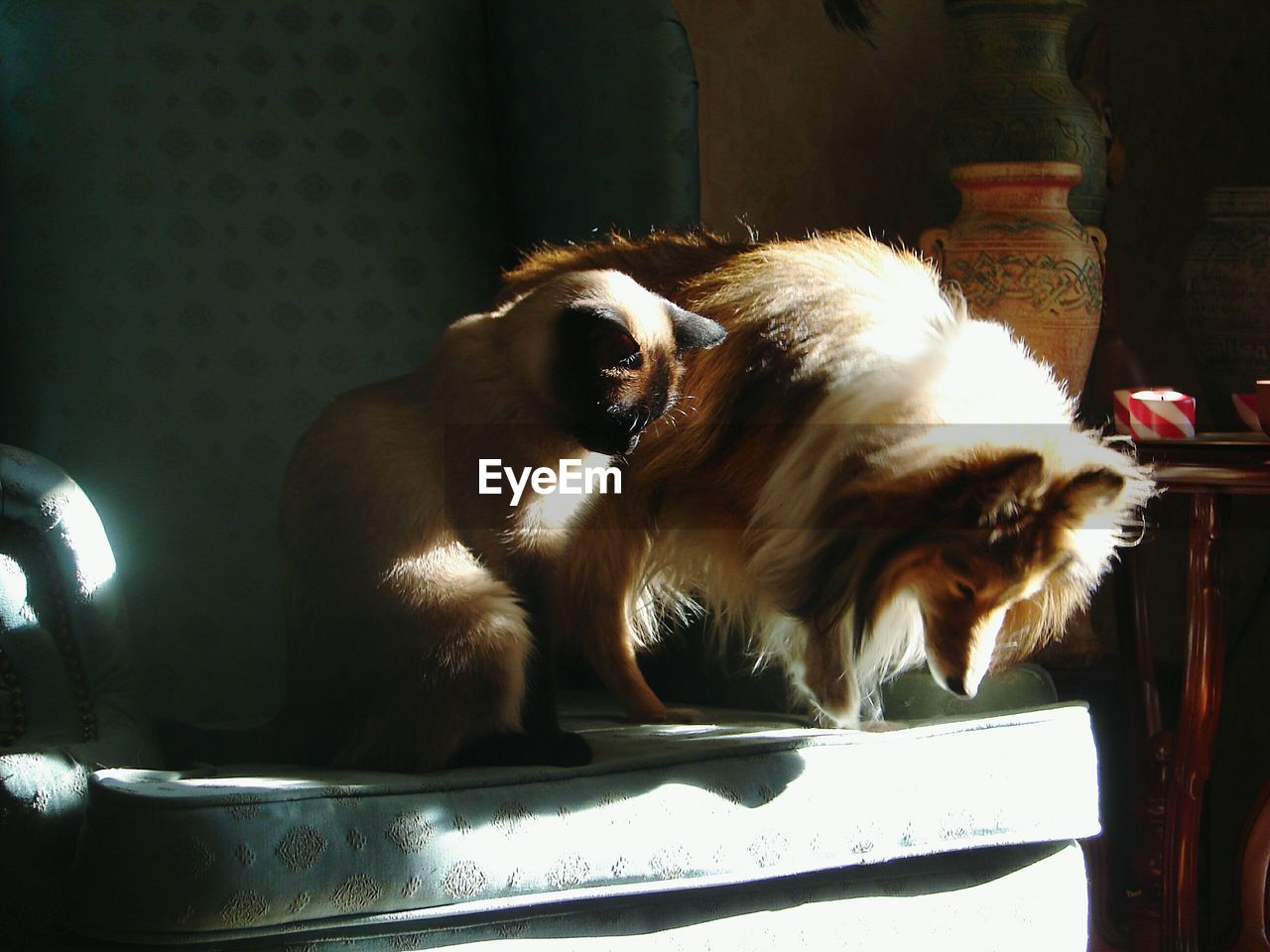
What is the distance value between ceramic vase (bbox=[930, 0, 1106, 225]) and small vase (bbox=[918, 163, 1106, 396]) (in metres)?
0.20

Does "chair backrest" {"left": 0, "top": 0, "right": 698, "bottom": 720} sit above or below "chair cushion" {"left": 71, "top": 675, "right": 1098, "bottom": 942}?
above

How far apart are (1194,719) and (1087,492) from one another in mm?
641

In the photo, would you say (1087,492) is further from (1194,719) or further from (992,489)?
(1194,719)

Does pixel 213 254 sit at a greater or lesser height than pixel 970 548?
greater

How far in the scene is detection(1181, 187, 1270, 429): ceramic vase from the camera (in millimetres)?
2016

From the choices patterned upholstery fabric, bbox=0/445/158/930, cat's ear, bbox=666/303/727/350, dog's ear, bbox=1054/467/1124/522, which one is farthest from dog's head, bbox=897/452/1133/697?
patterned upholstery fabric, bbox=0/445/158/930

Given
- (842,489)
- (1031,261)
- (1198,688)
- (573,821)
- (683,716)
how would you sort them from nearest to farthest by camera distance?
1. (573,821)
2. (842,489)
3. (683,716)
4. (1198,688)
5. (1031,261)

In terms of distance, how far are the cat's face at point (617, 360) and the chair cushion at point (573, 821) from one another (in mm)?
334

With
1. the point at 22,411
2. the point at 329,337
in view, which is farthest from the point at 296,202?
the point at 22,411

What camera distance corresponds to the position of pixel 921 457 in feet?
4.58

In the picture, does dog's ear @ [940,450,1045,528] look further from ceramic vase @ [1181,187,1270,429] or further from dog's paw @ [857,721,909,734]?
ceramic vase @ [1181,187,1270,429]

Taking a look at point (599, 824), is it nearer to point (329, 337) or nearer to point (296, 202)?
point (329, 337)

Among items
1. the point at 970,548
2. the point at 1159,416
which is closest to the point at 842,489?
→ the point at 970,548

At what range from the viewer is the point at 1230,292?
2035 millimetres
